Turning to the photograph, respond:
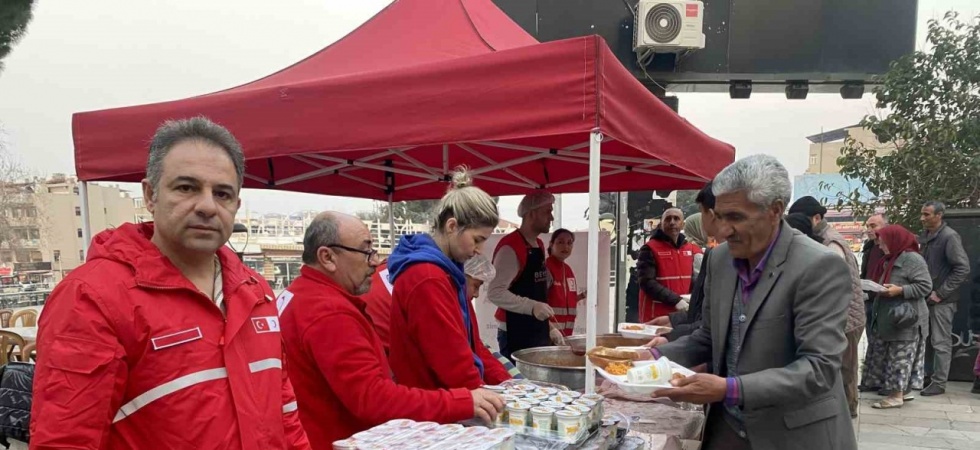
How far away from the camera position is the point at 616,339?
2578 millimetres

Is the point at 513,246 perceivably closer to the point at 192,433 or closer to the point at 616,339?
the point at 616,339

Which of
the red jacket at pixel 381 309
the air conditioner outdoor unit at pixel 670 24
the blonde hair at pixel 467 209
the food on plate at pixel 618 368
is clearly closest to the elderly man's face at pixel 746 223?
the food on plate at pixel 618 368

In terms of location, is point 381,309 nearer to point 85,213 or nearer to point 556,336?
point 556,336

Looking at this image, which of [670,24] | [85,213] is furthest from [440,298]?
[670,24]

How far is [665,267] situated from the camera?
14.2 feet

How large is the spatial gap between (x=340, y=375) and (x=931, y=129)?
298 inches

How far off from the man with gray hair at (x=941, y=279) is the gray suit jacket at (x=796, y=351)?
4999 millimetres

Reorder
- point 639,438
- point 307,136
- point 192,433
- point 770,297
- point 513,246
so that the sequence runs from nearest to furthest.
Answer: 1. point 192,433
2. point 770,297
3. point 639,438
4. point 307,136
5. point 513,246

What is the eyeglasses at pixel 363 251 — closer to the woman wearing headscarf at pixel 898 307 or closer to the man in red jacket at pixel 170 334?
the man in red jacket at pixel 170 334

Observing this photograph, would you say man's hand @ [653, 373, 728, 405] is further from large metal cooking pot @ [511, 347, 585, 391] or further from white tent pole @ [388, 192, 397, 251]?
white tent pole @ [388, 192, 397, 251]

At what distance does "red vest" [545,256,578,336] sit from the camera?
11.9 ft

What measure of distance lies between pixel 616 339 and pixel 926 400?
4822 mm

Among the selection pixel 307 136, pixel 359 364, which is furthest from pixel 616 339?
pixel 307 136

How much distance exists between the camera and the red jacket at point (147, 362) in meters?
0.90
